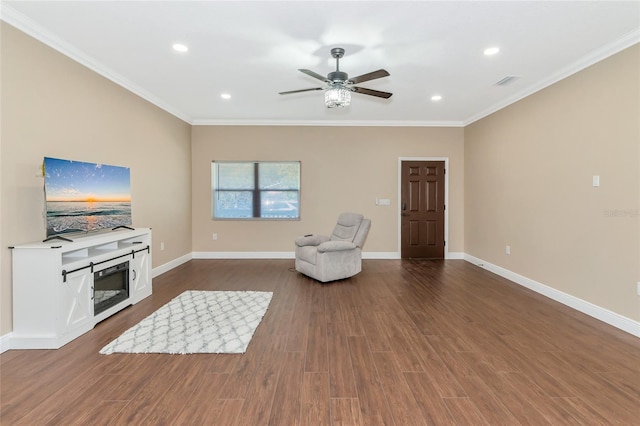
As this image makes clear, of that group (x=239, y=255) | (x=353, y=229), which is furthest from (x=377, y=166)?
(x=239, y=255)

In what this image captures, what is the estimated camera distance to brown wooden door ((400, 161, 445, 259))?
6223 millimetres

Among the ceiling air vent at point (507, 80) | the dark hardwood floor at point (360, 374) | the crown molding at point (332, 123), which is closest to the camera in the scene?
the dark hardwood floor at point (360, 374)

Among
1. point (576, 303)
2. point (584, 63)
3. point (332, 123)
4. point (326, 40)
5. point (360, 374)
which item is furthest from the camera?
point (332, 123)

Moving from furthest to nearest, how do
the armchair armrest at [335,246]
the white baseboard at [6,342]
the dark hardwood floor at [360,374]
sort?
the armchair armrest at [335,246] → the white baseboard at [6,342] → the dark hardwood floor at [360,374]

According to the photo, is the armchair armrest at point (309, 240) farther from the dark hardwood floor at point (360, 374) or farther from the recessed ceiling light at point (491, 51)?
the recessed ceiling light at point (491, 51)

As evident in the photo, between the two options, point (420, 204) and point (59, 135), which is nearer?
point (59, 135)

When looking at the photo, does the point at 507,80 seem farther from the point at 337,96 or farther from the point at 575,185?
the point at 337,96

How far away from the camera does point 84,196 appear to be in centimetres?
301

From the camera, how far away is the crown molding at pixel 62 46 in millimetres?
2490

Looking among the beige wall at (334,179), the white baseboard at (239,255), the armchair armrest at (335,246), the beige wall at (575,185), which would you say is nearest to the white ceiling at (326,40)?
the beige wall at (575,185)

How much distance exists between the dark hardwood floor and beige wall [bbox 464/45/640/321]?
0.56 meters

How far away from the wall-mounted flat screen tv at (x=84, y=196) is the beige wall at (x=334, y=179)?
8.38ft

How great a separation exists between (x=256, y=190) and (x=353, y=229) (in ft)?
7.97

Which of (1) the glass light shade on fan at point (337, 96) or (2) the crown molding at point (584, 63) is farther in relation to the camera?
(1) the glass light shade on fan at point (337, 96)
